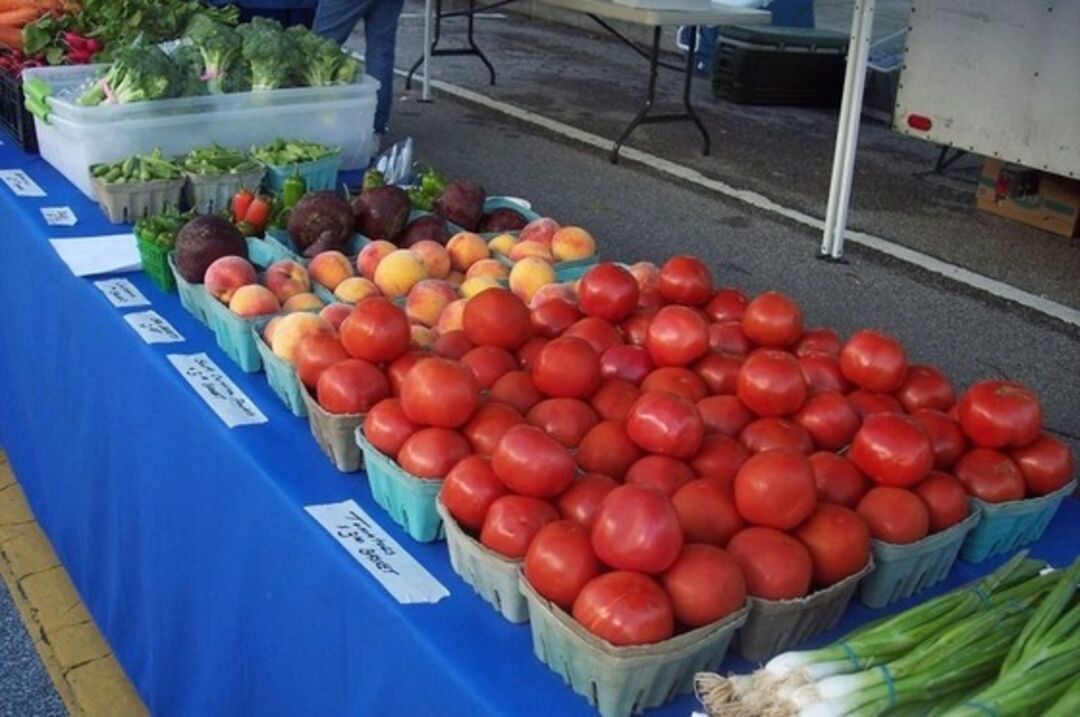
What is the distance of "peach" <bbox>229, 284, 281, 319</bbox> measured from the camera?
2.16 meters

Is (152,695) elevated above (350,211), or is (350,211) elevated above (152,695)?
(350,211)

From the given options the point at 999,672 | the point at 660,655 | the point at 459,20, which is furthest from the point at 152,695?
the point at 459,20

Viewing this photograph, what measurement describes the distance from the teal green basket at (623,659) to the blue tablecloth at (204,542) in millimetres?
34

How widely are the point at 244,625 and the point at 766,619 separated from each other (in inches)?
36.4

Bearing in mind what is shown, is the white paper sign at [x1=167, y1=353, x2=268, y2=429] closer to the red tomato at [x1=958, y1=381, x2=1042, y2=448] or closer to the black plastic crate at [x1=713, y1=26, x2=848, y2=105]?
the red tomato at [x1=958, y1=381, x2=1042, y2=448]

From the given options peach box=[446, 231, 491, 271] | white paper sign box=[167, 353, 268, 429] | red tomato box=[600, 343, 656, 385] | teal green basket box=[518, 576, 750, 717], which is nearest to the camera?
teal green basket box=[518, 576, 750, 717]

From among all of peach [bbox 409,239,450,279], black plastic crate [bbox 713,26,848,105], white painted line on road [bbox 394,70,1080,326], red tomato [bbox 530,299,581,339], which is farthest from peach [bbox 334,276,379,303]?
black plastic crate [bbox 713,26,848,105]

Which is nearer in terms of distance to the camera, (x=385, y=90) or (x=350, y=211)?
(x=350, y=211)

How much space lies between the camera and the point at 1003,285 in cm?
522

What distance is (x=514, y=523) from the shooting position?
1.46 metres

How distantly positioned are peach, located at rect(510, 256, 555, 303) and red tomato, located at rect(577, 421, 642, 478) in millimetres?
693

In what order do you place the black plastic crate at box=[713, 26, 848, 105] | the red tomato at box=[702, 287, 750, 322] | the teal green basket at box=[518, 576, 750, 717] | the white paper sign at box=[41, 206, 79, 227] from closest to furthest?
the teal green basket at box=[518, 576, 750, 717] < the red tomato at box=[702, 287, 750, 322] < the white paper sign at box=[41, 206, 79, 227] < the black plastic crate at box=[713, 26, 848, 105]

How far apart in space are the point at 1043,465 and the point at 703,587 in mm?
669

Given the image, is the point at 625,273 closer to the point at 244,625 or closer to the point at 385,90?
the point at 244,625
